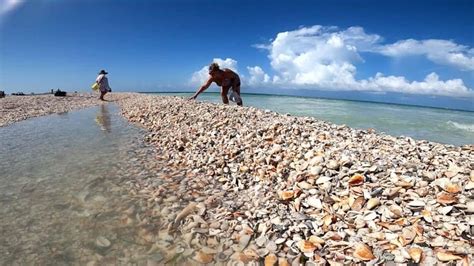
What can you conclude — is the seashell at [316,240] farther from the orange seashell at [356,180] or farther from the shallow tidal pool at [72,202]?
the shallow tidal pool at [72,202]

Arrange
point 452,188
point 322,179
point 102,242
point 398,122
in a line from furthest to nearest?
point 398,122 → point 322,179 → point 102,242 → point 452,188

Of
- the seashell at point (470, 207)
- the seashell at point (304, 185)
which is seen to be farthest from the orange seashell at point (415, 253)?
the seashell at point (304, 185)

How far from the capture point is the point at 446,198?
421 centimetres

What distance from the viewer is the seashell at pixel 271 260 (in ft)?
13.3

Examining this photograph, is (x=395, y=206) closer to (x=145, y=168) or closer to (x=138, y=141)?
(x=145, y=168)

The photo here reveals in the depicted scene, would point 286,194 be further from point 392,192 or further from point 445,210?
point 445,210

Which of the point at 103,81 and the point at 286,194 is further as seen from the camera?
the point at 103,81

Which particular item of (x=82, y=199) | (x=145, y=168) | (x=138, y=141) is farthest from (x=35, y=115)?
(x=82, y=199)

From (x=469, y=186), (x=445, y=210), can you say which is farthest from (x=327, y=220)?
(x=469, y=186)

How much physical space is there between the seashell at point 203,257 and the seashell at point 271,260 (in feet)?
2.57

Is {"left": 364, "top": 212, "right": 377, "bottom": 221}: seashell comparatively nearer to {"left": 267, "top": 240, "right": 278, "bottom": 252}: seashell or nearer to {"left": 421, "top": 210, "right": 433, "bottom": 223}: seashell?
{"left": 421, "top": 210, "right": 433, "bottom": 223}: seashell

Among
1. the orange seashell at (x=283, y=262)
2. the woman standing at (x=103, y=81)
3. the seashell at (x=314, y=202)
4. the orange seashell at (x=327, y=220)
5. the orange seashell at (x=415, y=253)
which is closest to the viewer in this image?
the orange seashell at (x=415, y=253)

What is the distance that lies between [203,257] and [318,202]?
210 centimetres

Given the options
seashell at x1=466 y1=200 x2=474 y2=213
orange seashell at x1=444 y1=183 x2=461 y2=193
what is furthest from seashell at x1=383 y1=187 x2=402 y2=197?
seashell at x1=466 y1=200 x2=474 y2=213
